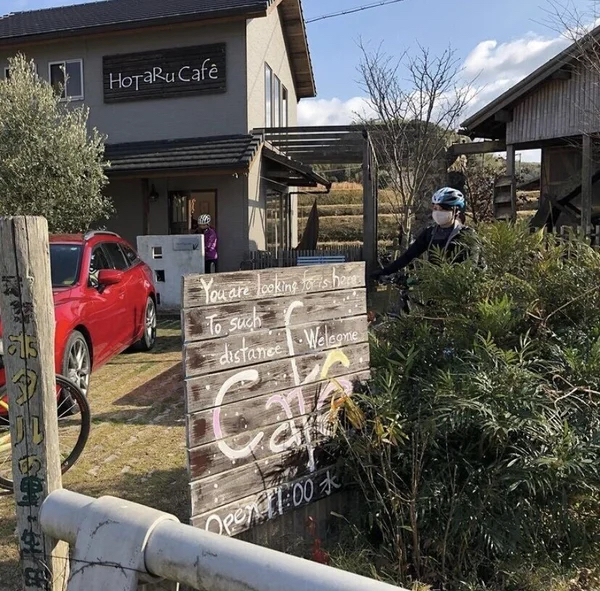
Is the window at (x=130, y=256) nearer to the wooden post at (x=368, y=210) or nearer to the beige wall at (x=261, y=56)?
the wooden post at (x=368, y=210)

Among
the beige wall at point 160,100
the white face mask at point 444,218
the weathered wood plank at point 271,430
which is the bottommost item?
the weathered wood plank at point 271,430

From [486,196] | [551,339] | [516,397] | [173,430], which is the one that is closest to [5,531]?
[173,430]

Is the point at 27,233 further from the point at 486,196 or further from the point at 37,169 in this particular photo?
the point at 486,196

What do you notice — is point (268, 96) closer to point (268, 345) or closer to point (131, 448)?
point (131, 448)

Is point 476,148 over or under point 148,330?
over

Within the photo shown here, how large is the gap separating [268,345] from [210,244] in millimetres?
9797

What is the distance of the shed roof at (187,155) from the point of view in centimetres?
1227

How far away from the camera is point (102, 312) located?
6.14 m

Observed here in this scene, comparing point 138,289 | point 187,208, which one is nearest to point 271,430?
point 138,289

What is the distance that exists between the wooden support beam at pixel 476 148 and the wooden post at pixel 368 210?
2.29 m

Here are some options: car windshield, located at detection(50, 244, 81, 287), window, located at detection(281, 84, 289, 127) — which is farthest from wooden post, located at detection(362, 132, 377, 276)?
car windshield, located at detection(50, 244, 81, 287)

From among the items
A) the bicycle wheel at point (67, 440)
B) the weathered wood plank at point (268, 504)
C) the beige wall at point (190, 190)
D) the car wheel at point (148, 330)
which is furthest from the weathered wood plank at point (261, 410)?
the beige wall at point (190, 190)

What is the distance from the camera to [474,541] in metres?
2.68

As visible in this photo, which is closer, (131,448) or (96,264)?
(131,448)
